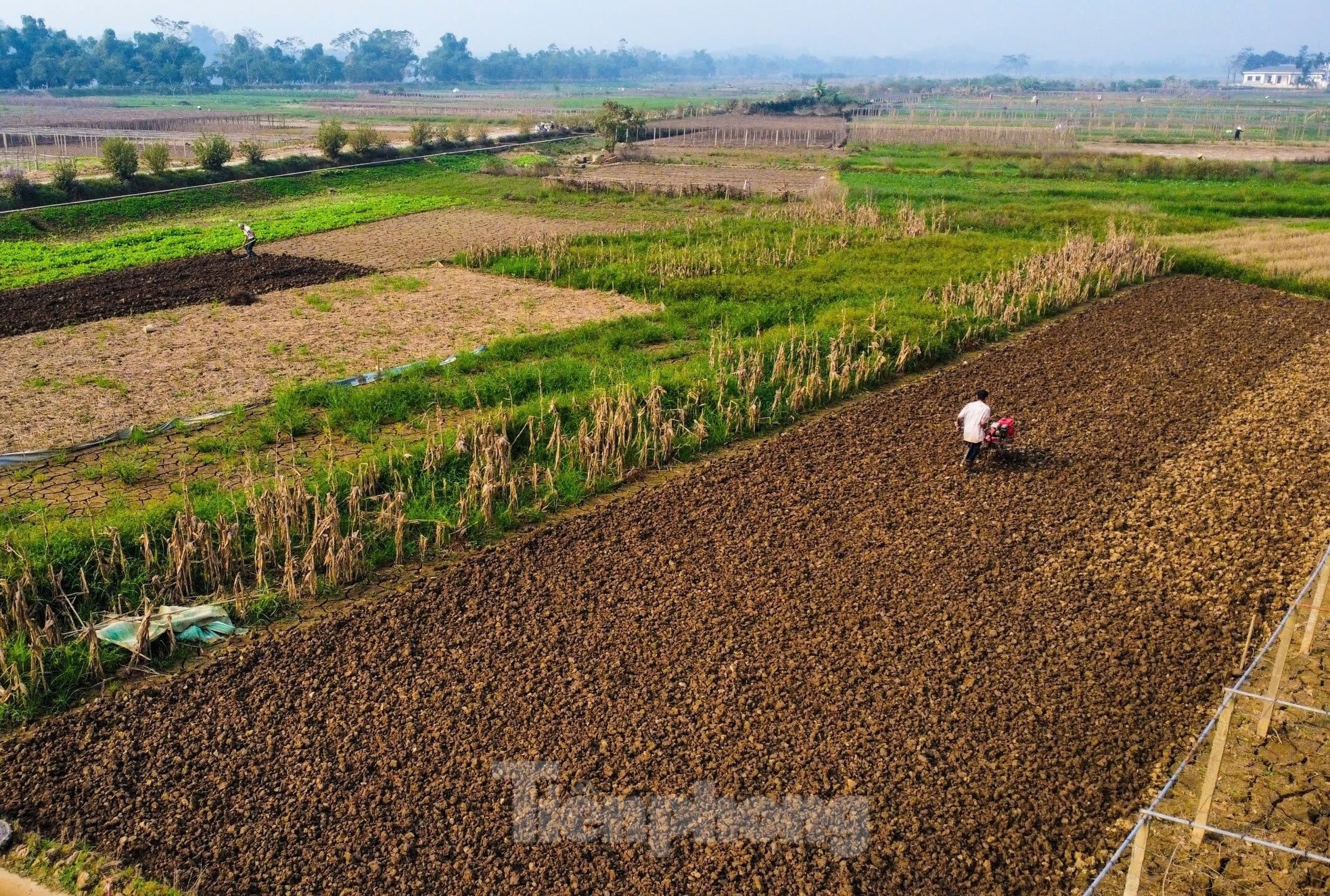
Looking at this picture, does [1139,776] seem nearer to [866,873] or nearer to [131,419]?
[866,873]

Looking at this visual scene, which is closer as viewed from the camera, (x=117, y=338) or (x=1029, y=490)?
(x=1029, y=490)

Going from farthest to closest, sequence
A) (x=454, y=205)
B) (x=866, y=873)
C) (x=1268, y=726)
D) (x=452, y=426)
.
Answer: (x=454, y=205) < (x=452, y=426) < (x=1268, y=726) < (x=866, y=873)

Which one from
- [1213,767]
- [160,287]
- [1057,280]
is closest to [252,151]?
[160,287]

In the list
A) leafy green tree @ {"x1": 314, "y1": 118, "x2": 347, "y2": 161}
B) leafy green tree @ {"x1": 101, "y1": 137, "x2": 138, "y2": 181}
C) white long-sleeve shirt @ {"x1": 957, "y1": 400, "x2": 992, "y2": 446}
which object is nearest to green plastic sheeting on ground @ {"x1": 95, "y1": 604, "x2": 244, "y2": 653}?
white long-sleeve shirt @ {"x1": 957, "y1": 400, "x2": 992, "y2": 446}

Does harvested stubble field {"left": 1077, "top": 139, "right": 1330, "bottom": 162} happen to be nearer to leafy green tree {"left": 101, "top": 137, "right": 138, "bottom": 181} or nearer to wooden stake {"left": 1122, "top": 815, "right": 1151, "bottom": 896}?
leafy green tree {"left": 101, "top": 137, "right": 138, "bottom": 181}

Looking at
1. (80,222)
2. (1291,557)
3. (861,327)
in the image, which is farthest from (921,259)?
(80,222)

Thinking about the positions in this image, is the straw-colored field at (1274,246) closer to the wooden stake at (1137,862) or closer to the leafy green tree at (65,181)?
the wooden stake at (1137,862)

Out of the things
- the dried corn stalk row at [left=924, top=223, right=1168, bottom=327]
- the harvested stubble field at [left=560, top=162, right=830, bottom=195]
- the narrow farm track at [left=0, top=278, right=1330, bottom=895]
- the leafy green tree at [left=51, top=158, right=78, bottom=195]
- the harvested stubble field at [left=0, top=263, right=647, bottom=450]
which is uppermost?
the harvested stubble field at [left=560, top=162, right=830, bottom=195]

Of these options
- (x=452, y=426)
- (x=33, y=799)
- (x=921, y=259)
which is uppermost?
(x=921, y=259)
